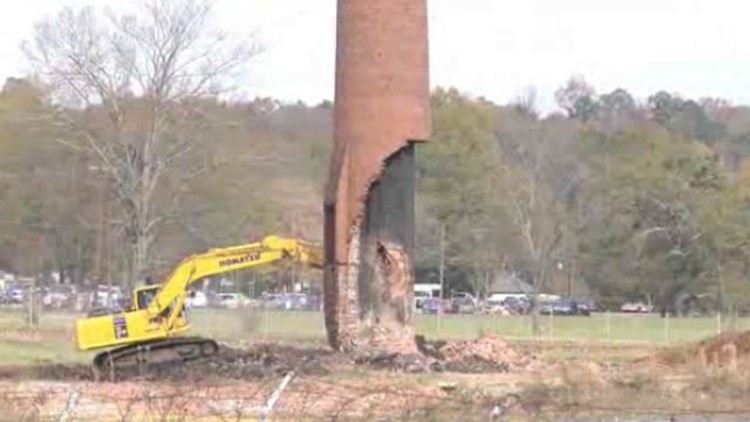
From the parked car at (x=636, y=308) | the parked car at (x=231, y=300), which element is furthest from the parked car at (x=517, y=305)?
the parked car at (x=231, y=300)

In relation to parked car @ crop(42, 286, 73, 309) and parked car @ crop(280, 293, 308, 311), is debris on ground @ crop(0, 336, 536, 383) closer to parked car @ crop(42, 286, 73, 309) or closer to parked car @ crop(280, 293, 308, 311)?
parked car @ crop(42, 286, 73, 309)

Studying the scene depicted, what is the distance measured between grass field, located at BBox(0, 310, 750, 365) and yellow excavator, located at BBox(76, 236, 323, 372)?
7.60m

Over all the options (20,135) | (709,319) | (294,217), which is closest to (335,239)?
(709,319)

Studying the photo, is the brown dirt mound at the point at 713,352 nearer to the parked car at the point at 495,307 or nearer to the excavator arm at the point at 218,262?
the excavator arm at the point at 218,262

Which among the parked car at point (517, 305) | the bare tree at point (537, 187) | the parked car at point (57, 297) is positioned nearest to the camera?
the parked car at point (57, 297)

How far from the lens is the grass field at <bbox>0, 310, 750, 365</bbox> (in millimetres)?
48312

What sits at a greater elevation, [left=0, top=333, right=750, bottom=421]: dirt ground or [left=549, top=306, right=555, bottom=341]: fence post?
[left=549, top=306, right=555, bottom=341]: fence post

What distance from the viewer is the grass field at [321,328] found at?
159 ft

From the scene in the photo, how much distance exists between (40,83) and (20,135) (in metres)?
8.12

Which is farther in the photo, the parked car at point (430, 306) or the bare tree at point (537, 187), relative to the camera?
the bare tree at point (537, 187)

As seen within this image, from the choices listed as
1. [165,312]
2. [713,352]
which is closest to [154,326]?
[165,312]

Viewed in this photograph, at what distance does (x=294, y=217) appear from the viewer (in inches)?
3661

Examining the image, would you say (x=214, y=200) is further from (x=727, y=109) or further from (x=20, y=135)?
(x=727, y=109)

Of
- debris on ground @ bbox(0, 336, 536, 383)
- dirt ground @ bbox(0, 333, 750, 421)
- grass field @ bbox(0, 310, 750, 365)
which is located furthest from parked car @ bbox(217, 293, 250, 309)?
dirt ground @ bbox(0, 333, 750, 421)
